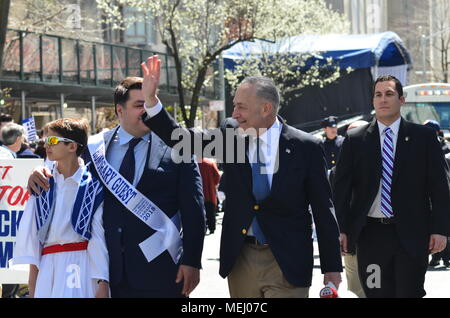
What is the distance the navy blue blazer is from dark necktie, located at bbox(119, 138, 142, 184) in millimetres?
81

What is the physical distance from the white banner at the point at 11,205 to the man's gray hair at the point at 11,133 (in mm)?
1808

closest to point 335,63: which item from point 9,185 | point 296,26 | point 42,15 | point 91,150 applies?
point 296,26

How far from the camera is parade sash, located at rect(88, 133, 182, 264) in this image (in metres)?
5.40

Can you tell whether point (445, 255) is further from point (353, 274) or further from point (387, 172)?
point (387, 172)

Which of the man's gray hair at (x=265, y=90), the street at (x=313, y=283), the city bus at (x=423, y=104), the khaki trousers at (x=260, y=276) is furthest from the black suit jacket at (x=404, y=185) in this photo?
the city bus at (x=423, y=104)

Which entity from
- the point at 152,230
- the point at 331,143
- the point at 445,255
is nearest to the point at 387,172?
the point at 152,230

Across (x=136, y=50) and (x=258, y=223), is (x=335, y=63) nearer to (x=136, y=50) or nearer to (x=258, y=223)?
(x=136, y=50)

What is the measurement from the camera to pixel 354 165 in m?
6.65

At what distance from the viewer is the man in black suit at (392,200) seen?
6.35m

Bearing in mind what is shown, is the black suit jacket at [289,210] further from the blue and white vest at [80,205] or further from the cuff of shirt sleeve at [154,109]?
the blue and white vest at [80,205]

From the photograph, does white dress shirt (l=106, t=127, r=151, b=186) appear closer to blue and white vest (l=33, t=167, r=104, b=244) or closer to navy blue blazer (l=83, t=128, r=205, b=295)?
navy blue blazer (l=83, t=128, r=205, b=295)

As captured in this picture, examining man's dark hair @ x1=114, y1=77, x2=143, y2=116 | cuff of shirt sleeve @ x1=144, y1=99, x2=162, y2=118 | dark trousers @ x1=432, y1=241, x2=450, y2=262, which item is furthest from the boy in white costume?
Result: dark trousers @ x1=432, y1=241, x2=450, y2=262

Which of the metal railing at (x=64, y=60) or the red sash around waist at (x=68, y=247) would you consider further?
the metal railing at (x=64, y=60)

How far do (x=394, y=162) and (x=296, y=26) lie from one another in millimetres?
28235
